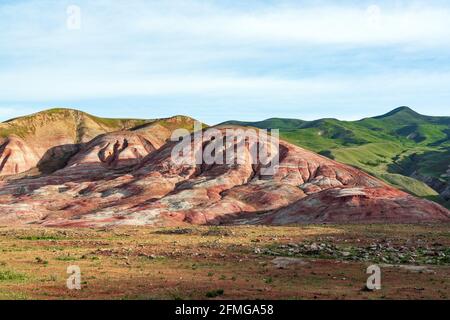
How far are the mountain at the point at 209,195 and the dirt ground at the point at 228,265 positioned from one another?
92.7 ft

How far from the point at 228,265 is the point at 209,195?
255 ft

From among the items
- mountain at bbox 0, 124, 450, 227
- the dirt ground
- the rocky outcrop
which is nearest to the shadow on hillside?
the rocky outcrop

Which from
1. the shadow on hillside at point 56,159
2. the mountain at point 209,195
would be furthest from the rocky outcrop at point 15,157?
the mountain at point 209,195

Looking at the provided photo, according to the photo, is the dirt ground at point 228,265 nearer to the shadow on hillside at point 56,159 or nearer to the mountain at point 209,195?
the mountain at point 209,195

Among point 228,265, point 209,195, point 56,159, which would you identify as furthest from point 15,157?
point 228,265

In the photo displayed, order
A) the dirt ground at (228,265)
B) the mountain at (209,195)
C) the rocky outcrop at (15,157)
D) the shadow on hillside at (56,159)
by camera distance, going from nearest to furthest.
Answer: the dirt ground at (228,265), the mountain at (209,195), the rocky outcrop at (15,157), the shadow on hillside at (56,159)

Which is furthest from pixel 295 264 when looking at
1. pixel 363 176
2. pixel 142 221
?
pixel 363 176

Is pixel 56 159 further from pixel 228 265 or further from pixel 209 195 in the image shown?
pixel 228 265

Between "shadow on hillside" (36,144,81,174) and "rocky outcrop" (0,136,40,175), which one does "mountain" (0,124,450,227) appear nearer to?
"shadow on hillside" (36,144,81,174)

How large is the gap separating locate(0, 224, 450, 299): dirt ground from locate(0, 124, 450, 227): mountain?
92.7ft

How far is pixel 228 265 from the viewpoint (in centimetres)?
4419

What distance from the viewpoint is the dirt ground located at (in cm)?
3186

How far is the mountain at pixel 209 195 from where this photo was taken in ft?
328

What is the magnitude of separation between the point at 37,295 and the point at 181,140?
12610 cm
